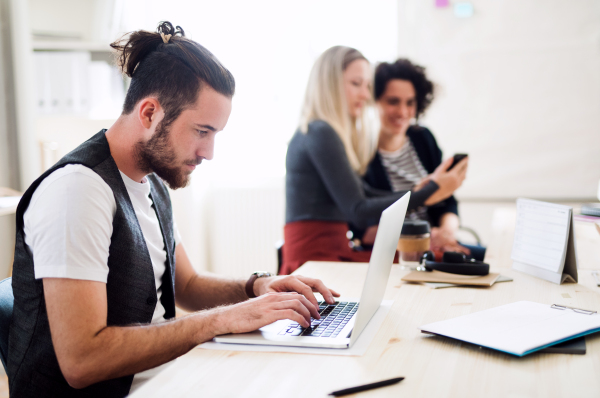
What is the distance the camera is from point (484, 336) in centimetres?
86

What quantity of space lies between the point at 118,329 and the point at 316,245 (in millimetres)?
1203

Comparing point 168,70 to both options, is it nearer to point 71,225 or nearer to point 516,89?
point 71,225

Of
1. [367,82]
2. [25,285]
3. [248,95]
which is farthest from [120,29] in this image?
[25,285]

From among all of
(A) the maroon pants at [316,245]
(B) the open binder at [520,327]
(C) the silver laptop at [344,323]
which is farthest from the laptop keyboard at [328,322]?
(A) the maroon pants at [316,245]

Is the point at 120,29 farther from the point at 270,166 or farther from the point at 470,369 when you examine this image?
the point at 470,369

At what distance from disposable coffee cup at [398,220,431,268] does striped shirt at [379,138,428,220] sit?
0.82m

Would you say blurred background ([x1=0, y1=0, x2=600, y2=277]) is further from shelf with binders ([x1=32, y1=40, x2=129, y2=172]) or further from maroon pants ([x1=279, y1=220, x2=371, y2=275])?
maroon pants ([x1=279, y1=220, x2=371, y2=275])

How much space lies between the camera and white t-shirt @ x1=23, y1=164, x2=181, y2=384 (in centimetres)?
88

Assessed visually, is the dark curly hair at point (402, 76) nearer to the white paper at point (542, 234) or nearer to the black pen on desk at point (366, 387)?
the white paper at point (542, 234)

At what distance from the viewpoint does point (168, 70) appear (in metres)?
1.13

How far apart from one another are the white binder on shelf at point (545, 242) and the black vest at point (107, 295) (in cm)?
97

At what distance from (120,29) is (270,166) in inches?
A: 48.8

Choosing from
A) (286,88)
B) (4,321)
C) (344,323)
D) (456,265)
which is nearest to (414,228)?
(456,265)

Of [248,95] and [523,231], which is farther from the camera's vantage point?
[248,95]
